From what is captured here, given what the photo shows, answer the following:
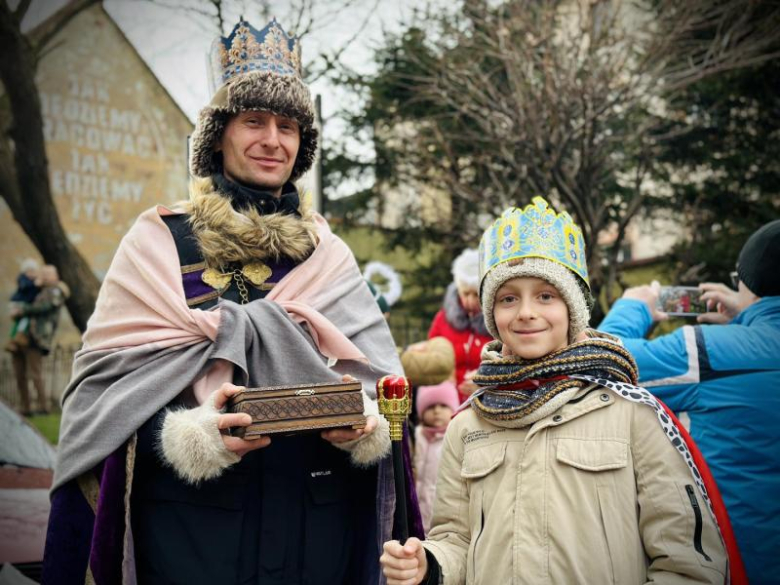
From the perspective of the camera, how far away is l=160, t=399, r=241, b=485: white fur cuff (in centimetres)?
233

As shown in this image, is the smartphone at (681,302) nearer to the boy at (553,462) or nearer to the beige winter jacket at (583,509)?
the boy at (553,462)

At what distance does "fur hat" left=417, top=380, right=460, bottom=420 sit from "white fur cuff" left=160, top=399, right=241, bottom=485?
348 centimetres

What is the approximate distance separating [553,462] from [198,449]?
1127 millimetres

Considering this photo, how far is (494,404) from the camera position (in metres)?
2.55

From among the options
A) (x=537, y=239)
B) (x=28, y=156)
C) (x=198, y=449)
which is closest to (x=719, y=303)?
(x=537, y=239)

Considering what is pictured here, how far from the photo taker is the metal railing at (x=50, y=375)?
595 cm

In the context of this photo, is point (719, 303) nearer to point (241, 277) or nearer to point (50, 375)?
point (241, 277)

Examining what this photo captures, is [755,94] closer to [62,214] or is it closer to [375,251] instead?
[375,251]

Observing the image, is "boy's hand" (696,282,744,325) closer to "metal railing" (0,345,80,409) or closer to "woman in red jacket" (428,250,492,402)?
"woman in red jacket" (428,250,492,402)

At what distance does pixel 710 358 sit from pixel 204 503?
2.22 meters

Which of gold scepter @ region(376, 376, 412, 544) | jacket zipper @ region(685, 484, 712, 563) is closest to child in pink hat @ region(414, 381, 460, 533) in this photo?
gold scepter @ region(376, 376, 412, 544)

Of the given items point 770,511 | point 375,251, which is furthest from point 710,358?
point 375,251

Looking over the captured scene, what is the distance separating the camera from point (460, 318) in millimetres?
6164

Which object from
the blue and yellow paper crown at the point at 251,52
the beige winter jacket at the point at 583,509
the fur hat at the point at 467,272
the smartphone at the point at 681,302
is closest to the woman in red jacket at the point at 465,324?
the fur hat at the point at 467,272
